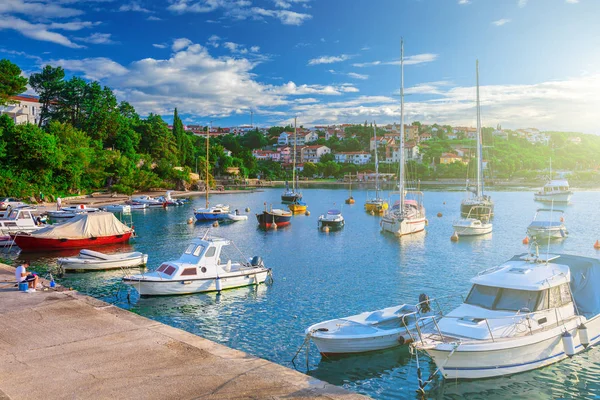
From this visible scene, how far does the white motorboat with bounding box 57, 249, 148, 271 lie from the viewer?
98.3 ft

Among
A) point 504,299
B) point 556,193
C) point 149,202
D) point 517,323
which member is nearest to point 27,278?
point 504,299

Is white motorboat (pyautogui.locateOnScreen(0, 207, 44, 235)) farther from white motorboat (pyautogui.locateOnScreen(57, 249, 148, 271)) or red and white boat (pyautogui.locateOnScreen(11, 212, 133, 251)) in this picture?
white motorboat (pyautogui.locateOnScreen(57, 249, 148, 271))

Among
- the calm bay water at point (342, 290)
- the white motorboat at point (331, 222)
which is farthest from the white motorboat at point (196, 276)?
the white motorboat at point (331, 222)

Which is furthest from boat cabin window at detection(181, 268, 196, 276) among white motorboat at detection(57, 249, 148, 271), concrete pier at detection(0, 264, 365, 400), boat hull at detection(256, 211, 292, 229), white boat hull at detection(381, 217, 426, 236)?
boat hull at detection(256, 211, 292, 229)

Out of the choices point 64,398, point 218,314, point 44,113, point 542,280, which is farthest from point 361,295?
point 44,113

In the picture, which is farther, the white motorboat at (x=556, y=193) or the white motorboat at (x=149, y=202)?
the white motorboat at (x=556, y=193)

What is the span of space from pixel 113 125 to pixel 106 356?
330 ft

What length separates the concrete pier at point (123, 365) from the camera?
11242 mm

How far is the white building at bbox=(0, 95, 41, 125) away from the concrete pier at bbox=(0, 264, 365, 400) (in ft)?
326

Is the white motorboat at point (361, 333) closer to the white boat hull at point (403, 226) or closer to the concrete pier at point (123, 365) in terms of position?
the concrete pier at point (123, 365)

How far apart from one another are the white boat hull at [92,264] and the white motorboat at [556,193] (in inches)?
3282

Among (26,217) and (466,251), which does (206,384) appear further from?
(26,217)

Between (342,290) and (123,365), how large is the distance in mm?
15664

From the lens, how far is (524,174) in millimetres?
199625
